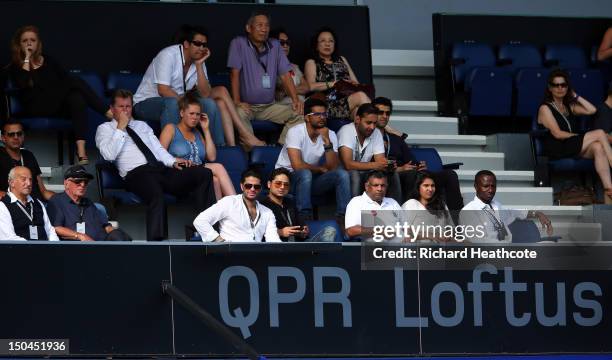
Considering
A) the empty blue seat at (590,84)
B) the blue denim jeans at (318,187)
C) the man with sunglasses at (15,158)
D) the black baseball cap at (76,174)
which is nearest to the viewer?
the black baseball cap at (76,174)

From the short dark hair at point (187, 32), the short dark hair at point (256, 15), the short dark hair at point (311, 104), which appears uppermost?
the short dark hair at point (256, 15)

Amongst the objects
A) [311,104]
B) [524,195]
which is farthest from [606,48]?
[311,104]

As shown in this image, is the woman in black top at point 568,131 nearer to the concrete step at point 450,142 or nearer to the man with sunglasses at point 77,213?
the concrete step at point 450,142

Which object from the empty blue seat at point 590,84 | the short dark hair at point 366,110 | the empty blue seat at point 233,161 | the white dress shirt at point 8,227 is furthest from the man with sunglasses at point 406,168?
the white dress shirt at point 8,227

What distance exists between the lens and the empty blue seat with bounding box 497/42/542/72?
15758 mm

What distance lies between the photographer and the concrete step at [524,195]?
552 inches

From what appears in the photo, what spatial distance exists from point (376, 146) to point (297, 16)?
8.86 feet

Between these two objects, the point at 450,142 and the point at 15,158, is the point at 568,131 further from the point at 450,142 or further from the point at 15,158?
the point at 15,158

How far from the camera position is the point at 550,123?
14.4 m

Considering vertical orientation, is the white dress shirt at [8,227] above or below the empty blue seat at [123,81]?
below

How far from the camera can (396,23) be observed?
16469 millimetres

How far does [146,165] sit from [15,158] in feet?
3.52

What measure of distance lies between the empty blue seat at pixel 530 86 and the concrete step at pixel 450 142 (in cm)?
63

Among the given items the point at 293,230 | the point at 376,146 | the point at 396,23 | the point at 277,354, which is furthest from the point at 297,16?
the point at 277,354
